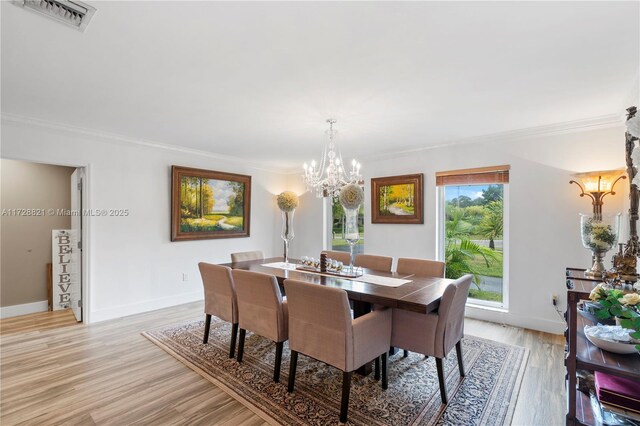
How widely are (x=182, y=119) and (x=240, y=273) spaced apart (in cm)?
181

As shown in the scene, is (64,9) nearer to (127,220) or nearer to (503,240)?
(127,220)

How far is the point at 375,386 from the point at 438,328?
70cm

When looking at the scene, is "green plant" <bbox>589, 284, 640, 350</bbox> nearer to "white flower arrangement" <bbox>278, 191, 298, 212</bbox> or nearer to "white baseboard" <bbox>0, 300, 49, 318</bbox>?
"white flower arrangement" <bbox>278, 191, 298, 212</bbox>

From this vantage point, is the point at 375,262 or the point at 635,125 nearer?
the point at 635,125

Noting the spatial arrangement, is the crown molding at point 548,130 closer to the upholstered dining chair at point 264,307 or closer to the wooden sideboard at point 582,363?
the wooden sideboard at point 582,363

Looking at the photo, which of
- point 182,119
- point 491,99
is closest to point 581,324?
point 491,99

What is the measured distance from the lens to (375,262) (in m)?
3.50

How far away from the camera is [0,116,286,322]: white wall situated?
3.53m

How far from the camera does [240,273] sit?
103 inches

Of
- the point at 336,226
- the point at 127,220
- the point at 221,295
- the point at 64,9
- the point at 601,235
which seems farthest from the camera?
the point at 336,226

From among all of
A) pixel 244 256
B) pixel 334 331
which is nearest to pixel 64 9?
pixel 334 331

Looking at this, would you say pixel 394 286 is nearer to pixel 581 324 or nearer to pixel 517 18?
Result: pixel 581 324

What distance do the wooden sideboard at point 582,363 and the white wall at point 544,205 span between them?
2227 mm

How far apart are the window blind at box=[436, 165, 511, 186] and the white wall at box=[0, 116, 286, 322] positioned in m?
3.55
